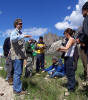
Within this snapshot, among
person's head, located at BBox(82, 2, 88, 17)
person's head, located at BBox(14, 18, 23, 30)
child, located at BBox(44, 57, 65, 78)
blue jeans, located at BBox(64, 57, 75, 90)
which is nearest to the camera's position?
person's head, located at BBox(82, 2, 88, 17)

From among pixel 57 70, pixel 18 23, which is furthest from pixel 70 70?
pixel 57 70

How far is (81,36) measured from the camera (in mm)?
5000

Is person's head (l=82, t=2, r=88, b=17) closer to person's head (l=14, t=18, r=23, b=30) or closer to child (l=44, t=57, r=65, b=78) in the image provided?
person's head (l=14, t=18, r=23, b=30)

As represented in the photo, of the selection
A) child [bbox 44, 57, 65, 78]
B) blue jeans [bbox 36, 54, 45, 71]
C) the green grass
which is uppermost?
blue jeans [bbox 36, 54, 45, 71]

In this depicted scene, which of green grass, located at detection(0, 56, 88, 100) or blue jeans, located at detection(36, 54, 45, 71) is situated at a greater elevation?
blue jeans, located at detection(36, 54, 45, 71)

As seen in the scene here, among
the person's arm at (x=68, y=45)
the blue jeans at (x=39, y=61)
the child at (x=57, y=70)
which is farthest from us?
the blue jeans at (x=39, y=61)

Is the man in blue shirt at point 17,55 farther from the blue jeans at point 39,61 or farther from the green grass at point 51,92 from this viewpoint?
the blue jeans at point 39,61

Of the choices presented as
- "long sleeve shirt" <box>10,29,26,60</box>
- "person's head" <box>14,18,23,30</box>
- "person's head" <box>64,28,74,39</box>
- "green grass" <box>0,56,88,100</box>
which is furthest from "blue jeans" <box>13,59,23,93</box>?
"person's head" <box>64,28,74,39</box>

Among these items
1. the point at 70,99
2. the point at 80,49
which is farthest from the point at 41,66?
the point at 70,99

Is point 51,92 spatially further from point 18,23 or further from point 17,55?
point 18,23

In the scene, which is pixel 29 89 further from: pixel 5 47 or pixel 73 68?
pixel 5 47

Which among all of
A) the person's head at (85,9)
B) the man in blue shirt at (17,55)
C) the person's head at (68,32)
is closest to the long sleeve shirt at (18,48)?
the man in blue shirt at (17,55)

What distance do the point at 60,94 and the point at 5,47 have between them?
2.85m

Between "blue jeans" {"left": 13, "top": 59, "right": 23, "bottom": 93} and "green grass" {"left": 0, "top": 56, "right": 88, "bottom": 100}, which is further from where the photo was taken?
"blue jeans" {"left": 13, "top": 59, "right": 23, "bottom": 93}
